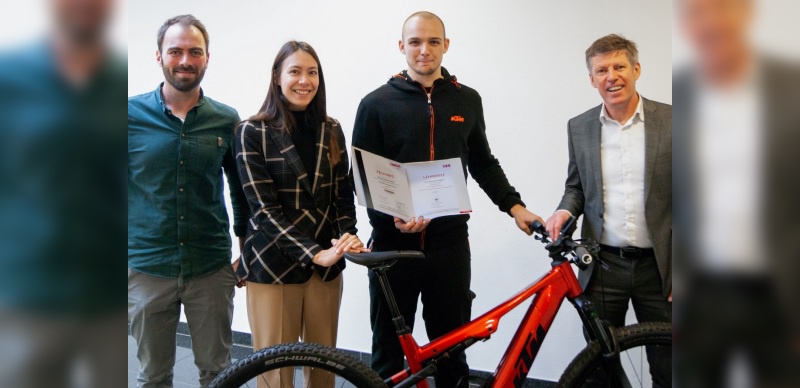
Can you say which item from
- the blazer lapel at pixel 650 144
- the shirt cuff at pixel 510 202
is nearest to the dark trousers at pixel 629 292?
the blazer lapel at pixel 650 144

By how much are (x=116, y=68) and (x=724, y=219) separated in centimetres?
47

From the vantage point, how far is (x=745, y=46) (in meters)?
0.37

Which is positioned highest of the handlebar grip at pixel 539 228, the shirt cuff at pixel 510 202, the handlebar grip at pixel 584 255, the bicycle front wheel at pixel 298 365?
the shirt cuff at pixel 510 202

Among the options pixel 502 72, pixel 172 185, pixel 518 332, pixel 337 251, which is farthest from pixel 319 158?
pixel 502 72

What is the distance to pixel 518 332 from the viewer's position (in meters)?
1.77

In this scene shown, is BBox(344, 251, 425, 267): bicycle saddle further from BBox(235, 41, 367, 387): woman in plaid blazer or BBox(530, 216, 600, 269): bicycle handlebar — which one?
BBox(530, 216, 600, 269): bicycle handlebar

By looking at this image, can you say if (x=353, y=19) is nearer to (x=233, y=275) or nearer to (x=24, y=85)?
(x=233, y=275)

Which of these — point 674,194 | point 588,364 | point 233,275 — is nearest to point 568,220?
point 588,364

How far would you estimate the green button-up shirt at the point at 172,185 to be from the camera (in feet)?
5.76

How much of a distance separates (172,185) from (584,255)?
51.4 inches

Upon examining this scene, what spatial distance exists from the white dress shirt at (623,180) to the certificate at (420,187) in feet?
1.51

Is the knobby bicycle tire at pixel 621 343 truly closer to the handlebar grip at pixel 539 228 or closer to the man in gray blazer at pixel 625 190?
the man in gray blazer at pixel 625 190

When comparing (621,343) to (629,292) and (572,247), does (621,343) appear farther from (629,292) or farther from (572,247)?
(572,247)

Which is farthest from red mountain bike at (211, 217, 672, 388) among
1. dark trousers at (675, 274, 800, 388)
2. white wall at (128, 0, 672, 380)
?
dark trousers at (675, 274, 800, 388)
